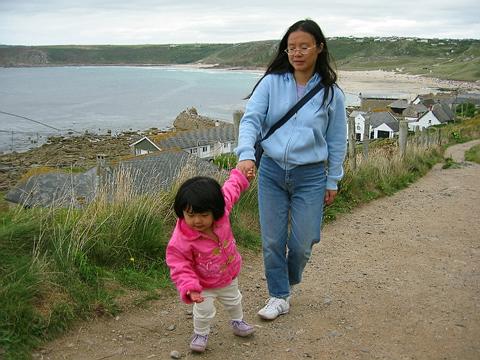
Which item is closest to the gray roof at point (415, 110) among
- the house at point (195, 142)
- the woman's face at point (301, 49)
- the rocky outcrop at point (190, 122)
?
the rocky outcrop at point (190, 122)

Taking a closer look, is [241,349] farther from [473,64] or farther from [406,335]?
[473,64]

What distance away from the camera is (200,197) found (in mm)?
2902

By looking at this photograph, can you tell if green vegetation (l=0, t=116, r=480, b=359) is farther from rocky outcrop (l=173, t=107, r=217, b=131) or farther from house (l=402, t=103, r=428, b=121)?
house (l=402, t=103, r=428, b=121)

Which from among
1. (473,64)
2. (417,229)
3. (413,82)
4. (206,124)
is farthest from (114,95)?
(417,229)

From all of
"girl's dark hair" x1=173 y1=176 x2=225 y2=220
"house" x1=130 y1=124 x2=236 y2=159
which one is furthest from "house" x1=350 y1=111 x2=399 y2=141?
"girl's dark hair" x1=173 y1=176 x2=225 y2=220

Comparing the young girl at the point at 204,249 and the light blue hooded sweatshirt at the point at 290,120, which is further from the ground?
the light blue hooded sweatshirt at the point at 290,120

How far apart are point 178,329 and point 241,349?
51cm

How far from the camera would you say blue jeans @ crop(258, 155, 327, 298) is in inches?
136

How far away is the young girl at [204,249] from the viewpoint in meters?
2.92

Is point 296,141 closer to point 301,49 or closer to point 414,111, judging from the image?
point 301,49

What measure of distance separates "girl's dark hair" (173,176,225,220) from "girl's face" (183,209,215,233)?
0.02 m

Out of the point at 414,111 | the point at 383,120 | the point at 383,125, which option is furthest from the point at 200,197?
the point at 414,111

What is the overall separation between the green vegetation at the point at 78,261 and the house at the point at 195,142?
30910 millimetres

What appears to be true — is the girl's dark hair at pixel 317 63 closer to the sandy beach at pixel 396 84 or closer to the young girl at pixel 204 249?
the young girl at pixel 204 249
